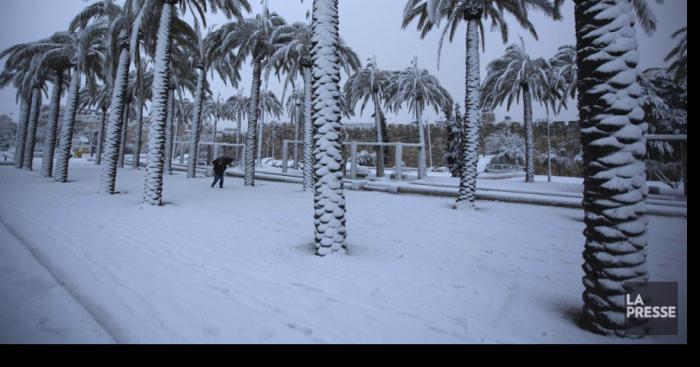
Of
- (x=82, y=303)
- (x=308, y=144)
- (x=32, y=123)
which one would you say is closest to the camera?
(x=82, y=303)

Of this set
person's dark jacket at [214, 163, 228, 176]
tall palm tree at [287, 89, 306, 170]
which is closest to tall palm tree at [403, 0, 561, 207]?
person's dark jacket at [214, 163, 228, 176]

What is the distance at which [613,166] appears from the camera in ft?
9.70

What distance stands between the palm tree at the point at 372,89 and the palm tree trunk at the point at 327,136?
713 inches

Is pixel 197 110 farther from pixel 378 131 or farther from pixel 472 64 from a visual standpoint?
pixel 472 64

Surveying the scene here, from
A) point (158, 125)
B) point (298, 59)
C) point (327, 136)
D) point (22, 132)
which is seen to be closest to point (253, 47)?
point (298, 59)

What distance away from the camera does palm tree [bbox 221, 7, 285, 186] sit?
16.7m

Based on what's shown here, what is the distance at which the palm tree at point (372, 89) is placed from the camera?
24.2m

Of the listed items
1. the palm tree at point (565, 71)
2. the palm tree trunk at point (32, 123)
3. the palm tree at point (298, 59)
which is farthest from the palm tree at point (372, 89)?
the palm tree trunk at point (32, 123)

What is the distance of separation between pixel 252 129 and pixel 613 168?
15.7m

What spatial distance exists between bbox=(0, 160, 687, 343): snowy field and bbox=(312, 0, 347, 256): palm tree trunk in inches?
17.0

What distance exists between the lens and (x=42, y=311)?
309 cm

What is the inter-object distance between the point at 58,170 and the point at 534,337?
19.8m
